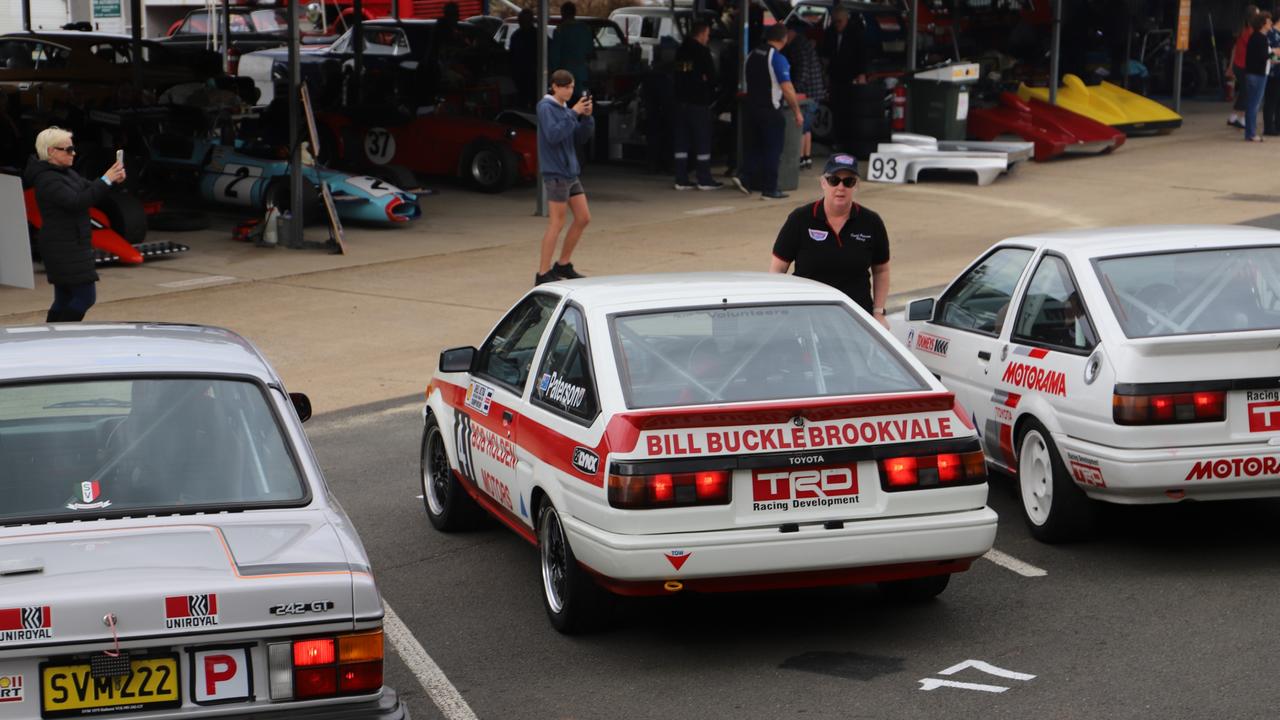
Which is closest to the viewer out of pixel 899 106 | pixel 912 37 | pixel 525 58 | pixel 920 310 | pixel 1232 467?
pixel 1232 467

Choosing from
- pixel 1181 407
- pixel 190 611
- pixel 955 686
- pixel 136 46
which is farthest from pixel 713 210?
pixel 190 611

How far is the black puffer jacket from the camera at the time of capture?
10258 mm

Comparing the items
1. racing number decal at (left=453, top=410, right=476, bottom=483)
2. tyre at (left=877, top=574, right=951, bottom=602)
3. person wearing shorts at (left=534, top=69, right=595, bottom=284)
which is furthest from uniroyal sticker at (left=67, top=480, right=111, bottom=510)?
person wearing shorts at (left=534, top=69, right=595, bottom=284)

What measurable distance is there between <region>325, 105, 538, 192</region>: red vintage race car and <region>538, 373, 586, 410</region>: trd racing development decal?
14.7 meters

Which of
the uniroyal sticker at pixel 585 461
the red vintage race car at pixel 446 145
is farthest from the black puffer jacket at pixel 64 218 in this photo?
the red vintage race car at pixel 446 145

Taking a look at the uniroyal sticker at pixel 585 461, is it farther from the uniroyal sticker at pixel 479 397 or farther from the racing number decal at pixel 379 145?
the racing number decal at pixel 379 145

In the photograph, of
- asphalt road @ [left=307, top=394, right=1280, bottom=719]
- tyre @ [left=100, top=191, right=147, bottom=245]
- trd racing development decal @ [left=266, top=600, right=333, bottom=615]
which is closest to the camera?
trd racing development decal @ [left=266, top=600, right=333, bottom=615]

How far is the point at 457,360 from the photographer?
23.2 feet

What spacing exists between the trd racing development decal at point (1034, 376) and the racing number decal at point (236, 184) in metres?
12.1

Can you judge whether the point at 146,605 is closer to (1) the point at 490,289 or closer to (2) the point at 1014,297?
(2) the point at 1014,297

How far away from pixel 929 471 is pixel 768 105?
14147 mm

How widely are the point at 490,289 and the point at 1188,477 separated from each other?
8.81 meters

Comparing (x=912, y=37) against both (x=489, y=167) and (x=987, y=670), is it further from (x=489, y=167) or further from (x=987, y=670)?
(x=987, y=670)

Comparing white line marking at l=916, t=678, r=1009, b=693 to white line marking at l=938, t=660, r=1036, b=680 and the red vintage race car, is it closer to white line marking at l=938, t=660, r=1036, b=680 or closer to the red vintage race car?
white line marking at l=938, t=660, r=1036, b=680
